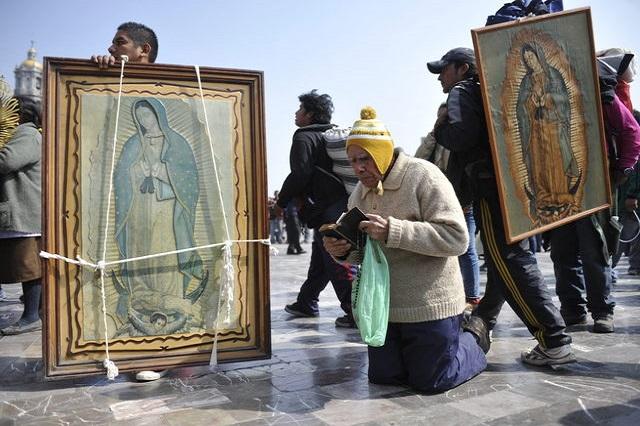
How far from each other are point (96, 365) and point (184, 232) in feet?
2.59

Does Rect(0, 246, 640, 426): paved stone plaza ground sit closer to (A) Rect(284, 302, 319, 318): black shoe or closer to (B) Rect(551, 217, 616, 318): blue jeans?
(B) Rect(551, 217, 616, 318): blue jeans

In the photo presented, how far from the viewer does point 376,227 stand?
8.60 ft

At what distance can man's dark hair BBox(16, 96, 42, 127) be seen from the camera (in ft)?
15.4

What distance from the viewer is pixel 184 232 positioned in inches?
122

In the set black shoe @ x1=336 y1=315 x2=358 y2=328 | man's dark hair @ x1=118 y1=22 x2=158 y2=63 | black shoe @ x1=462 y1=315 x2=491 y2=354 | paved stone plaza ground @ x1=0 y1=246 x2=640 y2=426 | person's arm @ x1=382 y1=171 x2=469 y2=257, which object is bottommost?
paved stone plaza ground @ x1=0 y1=246 x2=640 y2=426

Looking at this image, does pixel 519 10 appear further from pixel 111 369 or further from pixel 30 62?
pixel 30 62

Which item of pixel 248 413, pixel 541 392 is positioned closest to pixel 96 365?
pixel 248 413

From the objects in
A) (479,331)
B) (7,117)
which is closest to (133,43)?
(7,117)

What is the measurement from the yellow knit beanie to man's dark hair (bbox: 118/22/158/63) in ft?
5.16

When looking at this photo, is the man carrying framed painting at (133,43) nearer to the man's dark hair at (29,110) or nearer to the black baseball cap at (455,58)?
the man's dark hair at (29,110)

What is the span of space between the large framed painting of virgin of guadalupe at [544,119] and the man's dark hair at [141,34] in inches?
76.7

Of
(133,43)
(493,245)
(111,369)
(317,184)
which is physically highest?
(133,43)

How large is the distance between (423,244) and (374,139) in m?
0.55

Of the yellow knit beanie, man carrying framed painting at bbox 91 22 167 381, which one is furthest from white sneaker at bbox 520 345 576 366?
man carrying framed painting at bbox 91 22 167 381
